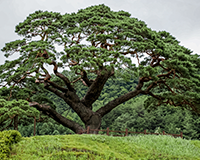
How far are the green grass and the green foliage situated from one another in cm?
13

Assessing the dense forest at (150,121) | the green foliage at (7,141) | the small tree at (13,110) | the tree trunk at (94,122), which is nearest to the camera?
the green foliage at (7,141)

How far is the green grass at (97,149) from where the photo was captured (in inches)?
212

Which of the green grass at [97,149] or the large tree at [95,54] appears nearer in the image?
the green grass at [97,149]

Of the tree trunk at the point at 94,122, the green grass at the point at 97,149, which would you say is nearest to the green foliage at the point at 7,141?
the green grass at the point at 97,149

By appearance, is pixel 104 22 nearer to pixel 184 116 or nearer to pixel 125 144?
pixel 125 144

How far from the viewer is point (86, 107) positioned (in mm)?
12250

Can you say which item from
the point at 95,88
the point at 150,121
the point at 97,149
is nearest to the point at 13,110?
the point at 95,88

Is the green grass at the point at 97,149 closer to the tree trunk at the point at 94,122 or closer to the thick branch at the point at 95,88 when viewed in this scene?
the tree trunk at the point at 94,122

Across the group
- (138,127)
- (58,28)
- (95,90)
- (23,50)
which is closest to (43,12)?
(58,28)

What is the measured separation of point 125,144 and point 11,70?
7394 millimetres

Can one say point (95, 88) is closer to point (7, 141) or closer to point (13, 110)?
point (13, 110)

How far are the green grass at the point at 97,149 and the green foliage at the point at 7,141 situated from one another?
13 centimetres

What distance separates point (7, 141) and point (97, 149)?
8.21ft

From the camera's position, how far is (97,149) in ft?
20.6
